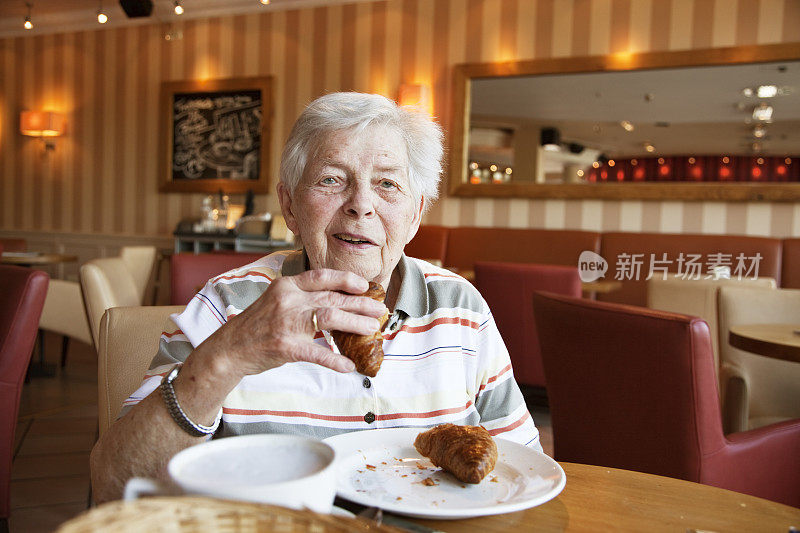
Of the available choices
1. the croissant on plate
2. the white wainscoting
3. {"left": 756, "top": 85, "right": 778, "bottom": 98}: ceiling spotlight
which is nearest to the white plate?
the croissant on plate

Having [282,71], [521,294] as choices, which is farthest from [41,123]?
[521,294]

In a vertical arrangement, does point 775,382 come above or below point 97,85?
below

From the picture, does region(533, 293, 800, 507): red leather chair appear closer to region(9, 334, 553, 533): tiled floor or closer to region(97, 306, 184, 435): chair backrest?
region(97, 306, 184, 435): chair backrest

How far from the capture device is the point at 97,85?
23.3 feet

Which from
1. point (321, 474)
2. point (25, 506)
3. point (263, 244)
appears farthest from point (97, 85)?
point (321, 474)

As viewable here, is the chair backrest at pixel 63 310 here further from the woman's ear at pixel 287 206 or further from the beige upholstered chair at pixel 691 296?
the beige upholstered chair at pixel 691 296

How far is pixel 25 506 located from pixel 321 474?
2465 mm

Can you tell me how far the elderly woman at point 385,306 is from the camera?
3.56 ft

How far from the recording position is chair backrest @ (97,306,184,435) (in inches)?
51.4

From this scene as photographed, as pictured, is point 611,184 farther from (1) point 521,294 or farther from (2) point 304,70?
(2) point 304,70

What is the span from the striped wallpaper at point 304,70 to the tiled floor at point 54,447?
7.82 ft

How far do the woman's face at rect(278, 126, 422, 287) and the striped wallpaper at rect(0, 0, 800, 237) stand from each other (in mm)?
4513

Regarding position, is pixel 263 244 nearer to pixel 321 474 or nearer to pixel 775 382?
pixel 775 382

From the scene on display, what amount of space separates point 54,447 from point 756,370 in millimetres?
3182
